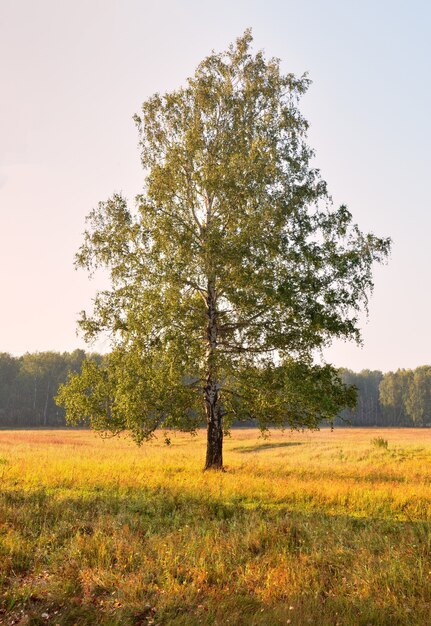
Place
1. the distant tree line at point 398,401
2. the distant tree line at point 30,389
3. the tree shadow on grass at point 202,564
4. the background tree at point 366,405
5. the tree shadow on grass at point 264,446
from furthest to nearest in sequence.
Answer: the background tree at point 366,405, the distant tree line at point 398,401, the distant tree line at point 30,389, the tree shadow on grass at point 264,446, the tree shadow on grass at point 202,564

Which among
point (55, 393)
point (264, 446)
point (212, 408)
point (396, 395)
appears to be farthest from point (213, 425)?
point (396, 395)

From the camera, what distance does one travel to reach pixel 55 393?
111 m

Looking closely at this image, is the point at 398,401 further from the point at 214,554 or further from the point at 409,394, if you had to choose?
the point at 214,554

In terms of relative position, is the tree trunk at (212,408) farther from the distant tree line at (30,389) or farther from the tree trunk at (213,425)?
the distant tree line at (30,389)

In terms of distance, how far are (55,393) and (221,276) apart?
3990 inches

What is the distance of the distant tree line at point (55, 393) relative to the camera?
109 m

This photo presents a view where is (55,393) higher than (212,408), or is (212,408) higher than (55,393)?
(212,408)

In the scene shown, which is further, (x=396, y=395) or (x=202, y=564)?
(x=396, y=395)

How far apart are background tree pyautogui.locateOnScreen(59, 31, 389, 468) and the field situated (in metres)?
3.30

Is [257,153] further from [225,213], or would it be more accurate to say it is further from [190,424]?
[190,424]

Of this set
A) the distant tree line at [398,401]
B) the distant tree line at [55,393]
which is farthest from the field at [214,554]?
the distant tree line at [398,401]

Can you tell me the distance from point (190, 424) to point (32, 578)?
10503 millimetres

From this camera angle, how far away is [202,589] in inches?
289

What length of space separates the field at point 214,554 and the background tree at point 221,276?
330cm
